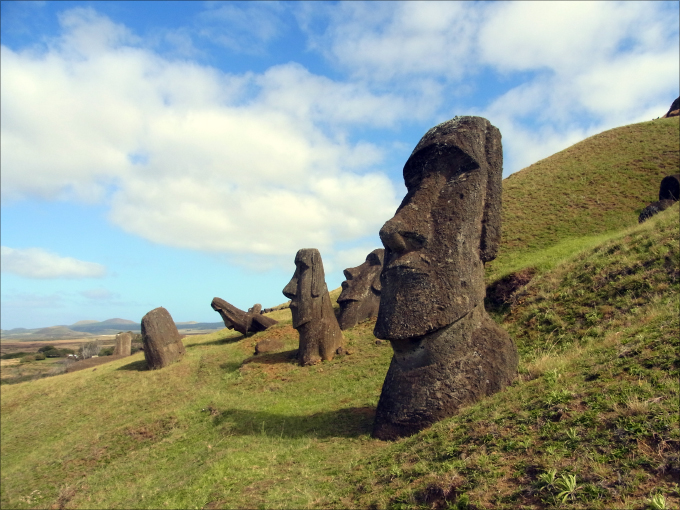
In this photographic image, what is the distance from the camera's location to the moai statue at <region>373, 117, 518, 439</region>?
6.61 m

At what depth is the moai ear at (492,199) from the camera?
743cm

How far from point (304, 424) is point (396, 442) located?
8.34ft

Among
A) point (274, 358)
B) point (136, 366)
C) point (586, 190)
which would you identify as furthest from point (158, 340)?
point (586, 190)

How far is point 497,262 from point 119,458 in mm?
15626

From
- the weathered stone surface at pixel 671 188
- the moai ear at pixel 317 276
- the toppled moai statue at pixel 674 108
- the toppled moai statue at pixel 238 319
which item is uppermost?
the toppled moai statue at pixel 674 108

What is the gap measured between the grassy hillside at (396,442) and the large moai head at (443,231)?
1577 millimetres

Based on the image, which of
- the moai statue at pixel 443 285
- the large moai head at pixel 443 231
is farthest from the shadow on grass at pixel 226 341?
the large moai head at pixel 443 231

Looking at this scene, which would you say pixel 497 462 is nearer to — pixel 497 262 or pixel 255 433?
pixel 255 433

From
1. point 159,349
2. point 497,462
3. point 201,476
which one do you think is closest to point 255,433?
point 201,476

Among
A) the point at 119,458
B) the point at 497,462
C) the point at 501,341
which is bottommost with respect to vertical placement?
the point at 119,458

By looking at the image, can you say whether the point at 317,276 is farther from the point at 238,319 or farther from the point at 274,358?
the point at 238,319

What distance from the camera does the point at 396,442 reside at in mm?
6336

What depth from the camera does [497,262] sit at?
19.4 m

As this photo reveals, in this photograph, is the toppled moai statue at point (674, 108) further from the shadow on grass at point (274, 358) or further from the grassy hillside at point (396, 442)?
the shadow on grass at point (274, 358)
